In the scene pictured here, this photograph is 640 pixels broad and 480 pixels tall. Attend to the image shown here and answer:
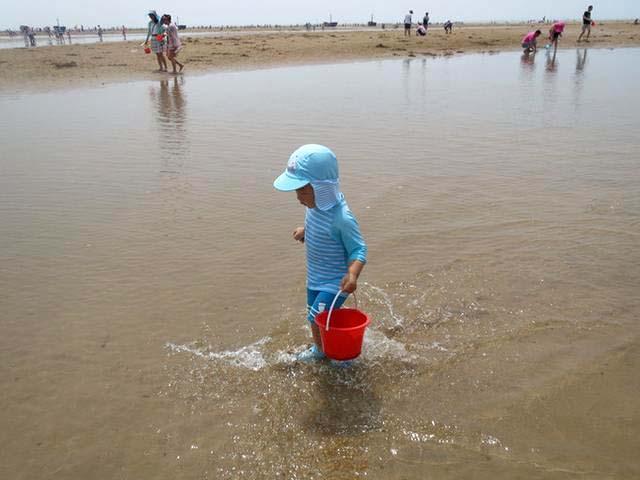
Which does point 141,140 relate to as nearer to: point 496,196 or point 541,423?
point 496,196

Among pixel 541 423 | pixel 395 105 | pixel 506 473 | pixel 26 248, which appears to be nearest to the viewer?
pixel 506 473

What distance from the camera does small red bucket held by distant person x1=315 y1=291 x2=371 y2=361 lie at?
117 inches

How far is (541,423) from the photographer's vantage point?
277 centimetres

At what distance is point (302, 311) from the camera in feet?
12.8

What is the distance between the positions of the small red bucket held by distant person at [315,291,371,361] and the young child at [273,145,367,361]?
77 mm

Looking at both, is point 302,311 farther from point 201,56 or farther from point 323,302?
point 201,56

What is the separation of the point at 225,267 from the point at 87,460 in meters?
2.15

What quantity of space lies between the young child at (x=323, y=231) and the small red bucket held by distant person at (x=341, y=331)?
0.25 feet

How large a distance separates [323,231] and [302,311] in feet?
3.41

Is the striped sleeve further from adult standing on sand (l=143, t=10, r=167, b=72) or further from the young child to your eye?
adult standing on sand (l=143, t=10, r=167, b=72)

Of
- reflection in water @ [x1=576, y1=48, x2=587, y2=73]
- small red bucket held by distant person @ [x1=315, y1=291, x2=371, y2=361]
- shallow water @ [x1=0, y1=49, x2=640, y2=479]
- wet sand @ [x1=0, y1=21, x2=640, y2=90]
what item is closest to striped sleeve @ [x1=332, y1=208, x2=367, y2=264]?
small red bucket held by distant person @ [x1=315, y1=291, x2=371, y2=361]

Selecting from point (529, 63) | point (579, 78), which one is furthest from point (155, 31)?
point (529, 63)

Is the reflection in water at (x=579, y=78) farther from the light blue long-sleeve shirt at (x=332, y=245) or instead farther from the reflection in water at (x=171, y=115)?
the light blue long-sleeve shirt at (x=332, y=245)

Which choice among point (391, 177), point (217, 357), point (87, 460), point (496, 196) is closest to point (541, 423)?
point (217, 357)
